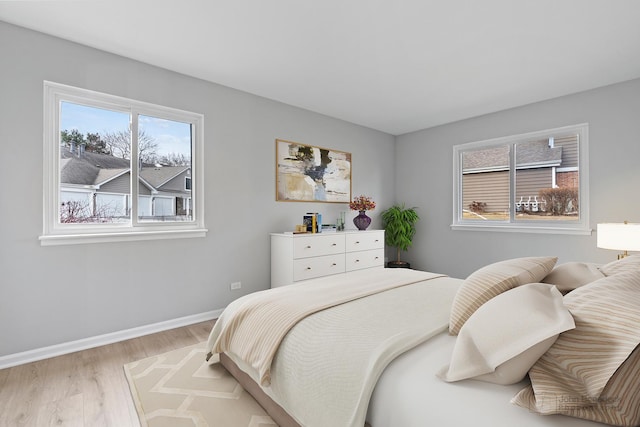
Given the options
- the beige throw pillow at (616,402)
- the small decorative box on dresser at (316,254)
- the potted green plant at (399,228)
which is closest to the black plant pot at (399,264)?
the potted green plant at (399,228)

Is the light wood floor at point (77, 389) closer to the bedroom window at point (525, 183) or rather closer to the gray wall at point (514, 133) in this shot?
the gray wall at point (514, 133)

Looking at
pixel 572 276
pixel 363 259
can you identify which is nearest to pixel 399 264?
pixel 363 259

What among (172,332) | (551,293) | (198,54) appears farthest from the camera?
(172,332)

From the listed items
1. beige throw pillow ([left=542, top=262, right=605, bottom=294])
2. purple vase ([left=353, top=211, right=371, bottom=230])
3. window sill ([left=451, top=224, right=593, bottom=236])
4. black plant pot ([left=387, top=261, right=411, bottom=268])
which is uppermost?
purple vase ([left=353, top=211, right=371, bottom=230])

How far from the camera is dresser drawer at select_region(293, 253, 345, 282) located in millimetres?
3508

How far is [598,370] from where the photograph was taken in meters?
0.81

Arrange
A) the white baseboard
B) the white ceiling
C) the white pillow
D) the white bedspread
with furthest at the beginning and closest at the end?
the white baseboard < the white ceiling < the white bedspread < the white pillow

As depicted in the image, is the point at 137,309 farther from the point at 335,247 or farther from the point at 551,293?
the point at 551,293

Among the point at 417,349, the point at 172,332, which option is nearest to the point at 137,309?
the point at 172,332

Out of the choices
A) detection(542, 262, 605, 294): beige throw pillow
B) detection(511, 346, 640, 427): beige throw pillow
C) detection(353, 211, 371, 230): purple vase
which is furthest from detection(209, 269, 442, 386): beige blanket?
detection(353, 211, 371, 230): purple vase

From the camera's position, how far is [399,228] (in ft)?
16.1

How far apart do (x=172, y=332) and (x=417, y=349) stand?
2548 mm

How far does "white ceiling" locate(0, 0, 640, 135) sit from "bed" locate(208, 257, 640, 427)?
1844mm

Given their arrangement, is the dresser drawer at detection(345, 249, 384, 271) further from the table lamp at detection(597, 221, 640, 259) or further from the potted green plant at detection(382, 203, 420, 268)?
the table lamp at detection(597, 221, 640, 259)
